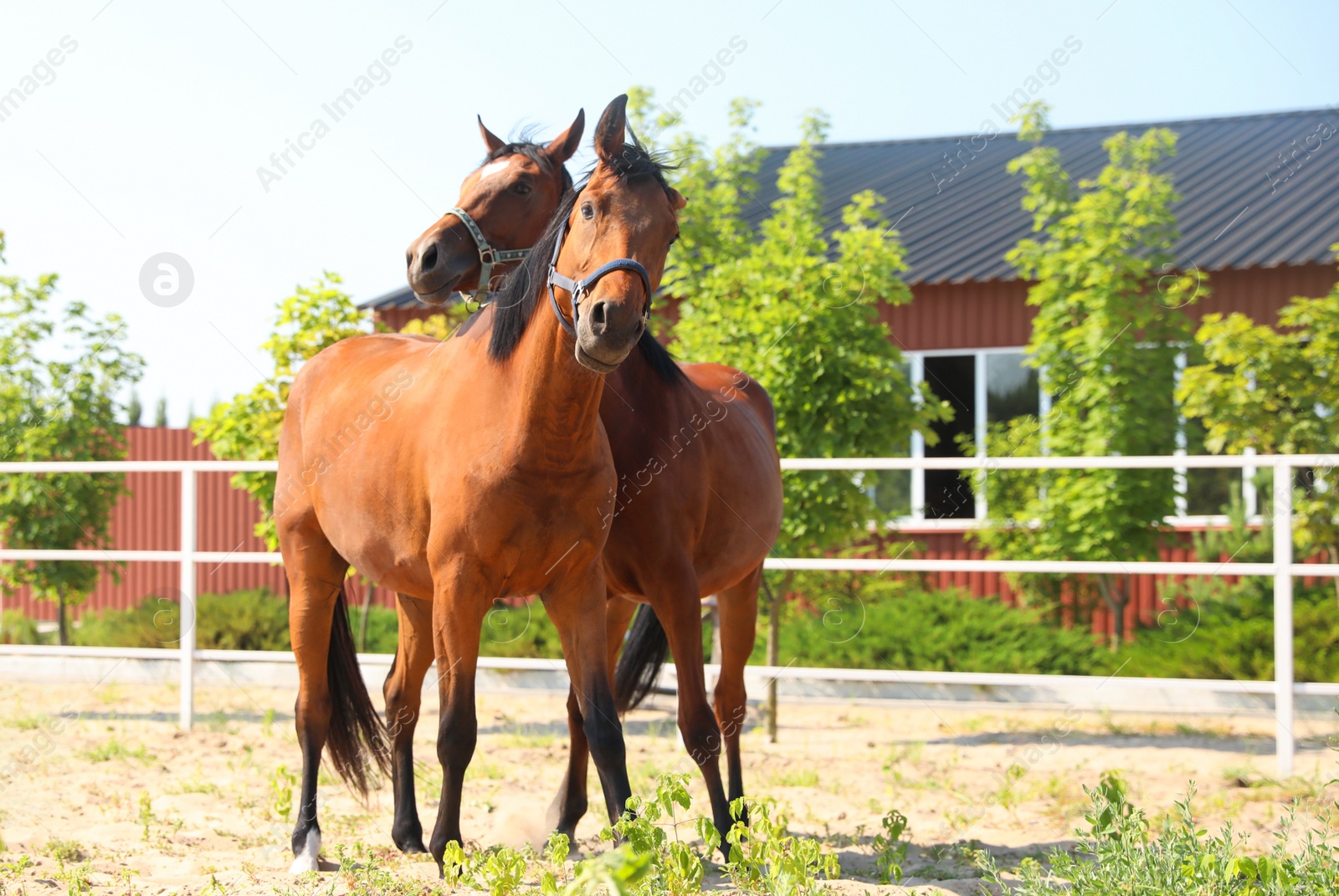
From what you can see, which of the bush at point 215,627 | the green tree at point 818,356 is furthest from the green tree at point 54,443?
the green tree at point 818,356

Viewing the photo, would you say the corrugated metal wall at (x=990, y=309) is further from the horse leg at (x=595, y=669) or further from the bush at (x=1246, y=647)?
the horse leg at (x=595, y=669)

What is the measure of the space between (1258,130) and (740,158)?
950cm

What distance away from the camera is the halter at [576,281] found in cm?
259

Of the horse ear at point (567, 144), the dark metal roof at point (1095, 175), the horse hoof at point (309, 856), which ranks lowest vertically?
the horse hoof at point (309, 856)

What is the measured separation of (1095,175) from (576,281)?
11.5 m

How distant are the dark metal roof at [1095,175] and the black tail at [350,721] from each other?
7.96 metres

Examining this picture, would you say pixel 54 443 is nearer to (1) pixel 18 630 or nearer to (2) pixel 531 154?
(1) pixel 18 630

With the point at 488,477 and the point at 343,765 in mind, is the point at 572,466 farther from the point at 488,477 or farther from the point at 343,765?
the point at 343,765

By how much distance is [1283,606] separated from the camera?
Answer: 5395 millimetres

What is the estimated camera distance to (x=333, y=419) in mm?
3855

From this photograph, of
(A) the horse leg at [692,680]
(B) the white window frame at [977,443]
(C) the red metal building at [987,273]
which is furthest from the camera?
(C) the red metal building at [987,273]

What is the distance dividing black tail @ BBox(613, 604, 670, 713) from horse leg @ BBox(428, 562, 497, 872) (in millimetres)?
1353

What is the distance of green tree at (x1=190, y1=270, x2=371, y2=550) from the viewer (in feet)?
23.9

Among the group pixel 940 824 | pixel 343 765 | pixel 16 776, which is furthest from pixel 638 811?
pixel 16 776
